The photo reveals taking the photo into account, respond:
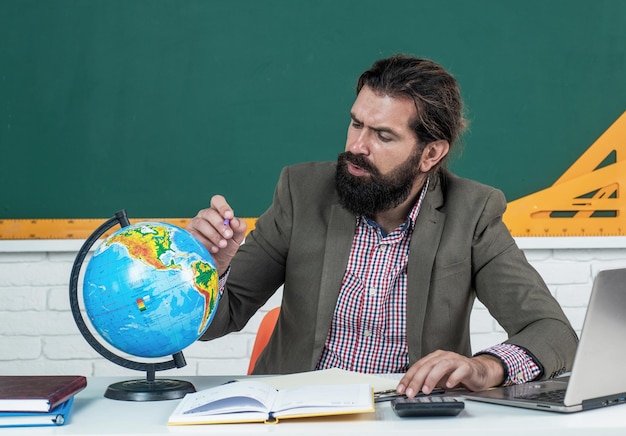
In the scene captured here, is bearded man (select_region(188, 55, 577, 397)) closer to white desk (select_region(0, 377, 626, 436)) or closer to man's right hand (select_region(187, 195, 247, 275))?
man's right hand (select_region(187, 195, 247, 275))

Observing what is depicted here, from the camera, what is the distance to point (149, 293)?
4.12 ft

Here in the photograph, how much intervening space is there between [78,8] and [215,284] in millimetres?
1505

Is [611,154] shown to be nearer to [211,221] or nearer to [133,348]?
[211,221]

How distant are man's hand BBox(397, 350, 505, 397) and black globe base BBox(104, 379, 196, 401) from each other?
359mm

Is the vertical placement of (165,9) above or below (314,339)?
above

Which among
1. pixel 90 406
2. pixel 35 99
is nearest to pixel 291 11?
pixel 35 99

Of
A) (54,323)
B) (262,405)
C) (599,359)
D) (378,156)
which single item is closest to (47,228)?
(54,323)

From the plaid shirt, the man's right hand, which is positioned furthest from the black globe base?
the plaid shirt

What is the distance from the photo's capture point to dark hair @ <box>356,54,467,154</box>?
6.76 feet

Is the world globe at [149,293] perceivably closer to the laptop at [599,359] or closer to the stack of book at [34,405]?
the stack of book at [34,405]

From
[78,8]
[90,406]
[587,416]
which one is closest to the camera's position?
[587,416]

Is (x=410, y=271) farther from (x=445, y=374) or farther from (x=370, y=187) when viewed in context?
(x=445, y=374)

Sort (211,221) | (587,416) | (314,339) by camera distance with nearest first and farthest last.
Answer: (587,416), (211,221), (314,339)

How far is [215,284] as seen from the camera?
139cm
